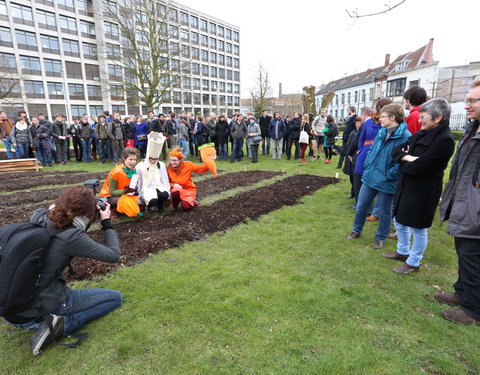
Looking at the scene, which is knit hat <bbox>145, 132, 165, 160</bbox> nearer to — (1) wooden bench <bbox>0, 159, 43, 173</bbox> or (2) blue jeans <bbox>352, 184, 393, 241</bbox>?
(2) blue jeans <bbox>352, 184, 393, 241</bbox>

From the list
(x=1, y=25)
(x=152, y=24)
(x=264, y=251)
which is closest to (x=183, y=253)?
(x=264, y=251)

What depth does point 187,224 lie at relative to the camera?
5.85 metres

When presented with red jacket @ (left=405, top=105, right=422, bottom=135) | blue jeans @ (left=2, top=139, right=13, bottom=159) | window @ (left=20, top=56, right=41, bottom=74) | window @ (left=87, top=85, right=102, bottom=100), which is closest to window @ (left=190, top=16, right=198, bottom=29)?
window @ (left=87, top=85, right=102, bottom=100)

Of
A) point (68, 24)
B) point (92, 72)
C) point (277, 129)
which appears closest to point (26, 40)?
point (68, 24)

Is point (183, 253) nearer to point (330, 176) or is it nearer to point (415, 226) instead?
point (415, 226)

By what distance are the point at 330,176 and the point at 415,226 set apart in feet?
23.3

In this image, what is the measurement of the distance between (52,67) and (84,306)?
183ft

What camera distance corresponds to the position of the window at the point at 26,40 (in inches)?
1684

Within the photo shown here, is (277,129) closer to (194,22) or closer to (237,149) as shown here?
(237,149)

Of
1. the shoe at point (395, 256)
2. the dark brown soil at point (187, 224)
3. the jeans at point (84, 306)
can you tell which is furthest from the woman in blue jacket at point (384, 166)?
the jeans at point (84, 306)

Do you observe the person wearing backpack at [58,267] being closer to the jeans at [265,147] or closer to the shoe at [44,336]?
the shoe at [44,336]

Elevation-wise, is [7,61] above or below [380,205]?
above

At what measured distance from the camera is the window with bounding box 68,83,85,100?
157 feet

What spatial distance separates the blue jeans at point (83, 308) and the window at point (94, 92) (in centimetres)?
5492
